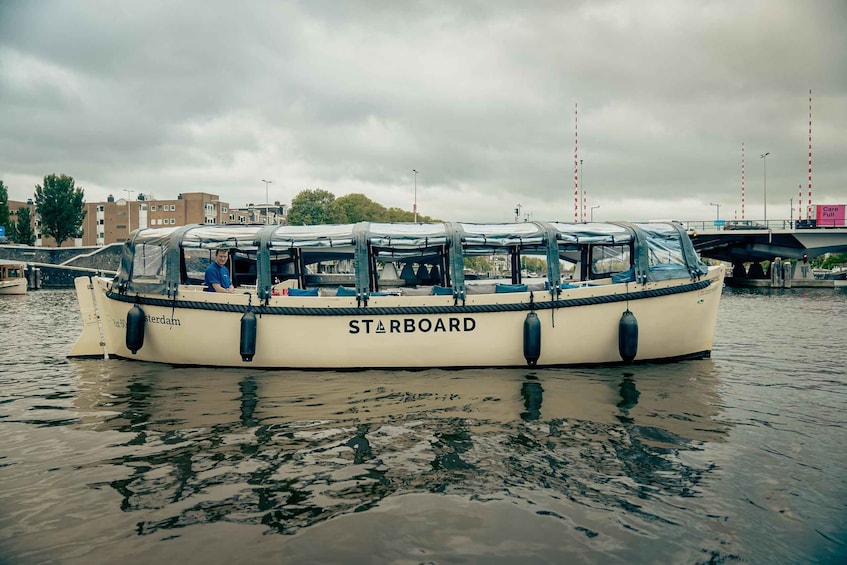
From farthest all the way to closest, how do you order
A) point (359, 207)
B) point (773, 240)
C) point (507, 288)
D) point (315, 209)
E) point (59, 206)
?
point (359, 207)
point (315, 209)
point (59, 206)
point (773, 240)
point (507, 288)

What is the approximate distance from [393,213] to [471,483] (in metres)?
94.0

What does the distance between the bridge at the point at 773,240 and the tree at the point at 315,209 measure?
52.0 meters

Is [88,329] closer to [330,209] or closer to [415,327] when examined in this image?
[415,327]

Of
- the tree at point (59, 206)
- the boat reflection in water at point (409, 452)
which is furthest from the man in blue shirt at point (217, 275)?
the tree at point (59, 206)

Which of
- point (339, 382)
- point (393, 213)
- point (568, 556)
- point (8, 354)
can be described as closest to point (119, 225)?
point (393, 213)

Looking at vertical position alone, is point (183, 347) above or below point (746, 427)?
above

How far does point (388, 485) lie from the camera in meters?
5.89

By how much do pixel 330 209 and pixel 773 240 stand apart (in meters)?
60.3

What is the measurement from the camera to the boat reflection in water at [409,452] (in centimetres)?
514

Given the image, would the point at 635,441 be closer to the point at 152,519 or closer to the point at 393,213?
the point at 152,519

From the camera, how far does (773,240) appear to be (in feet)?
182

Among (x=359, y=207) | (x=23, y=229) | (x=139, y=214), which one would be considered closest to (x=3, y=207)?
(x=23, y=229)

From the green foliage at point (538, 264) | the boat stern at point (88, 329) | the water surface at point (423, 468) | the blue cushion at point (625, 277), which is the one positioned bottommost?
the water surface at point (423, 468)

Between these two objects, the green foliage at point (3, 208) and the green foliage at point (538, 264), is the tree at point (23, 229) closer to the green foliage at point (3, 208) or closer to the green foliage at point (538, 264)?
the green foliage at point (3, 208)
